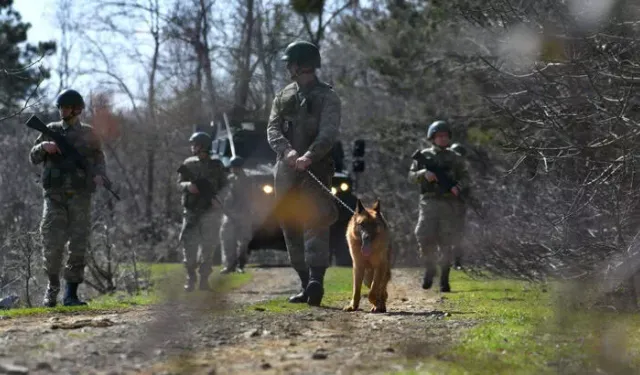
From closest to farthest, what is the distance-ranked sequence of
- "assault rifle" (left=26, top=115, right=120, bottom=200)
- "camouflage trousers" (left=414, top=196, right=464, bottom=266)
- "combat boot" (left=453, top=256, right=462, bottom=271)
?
1. "assault rifle" (left=26, top=115, right=120, bottom=200)
2. "camouflage trousers" (left=414, top=196, right=464, bottom=266)
3. "combat boot" (left=453, top=256, right=462, bottom=271)

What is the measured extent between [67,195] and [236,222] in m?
9.58

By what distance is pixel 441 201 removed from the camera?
50.1 feet

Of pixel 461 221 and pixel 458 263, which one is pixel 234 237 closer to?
pixel 458 263

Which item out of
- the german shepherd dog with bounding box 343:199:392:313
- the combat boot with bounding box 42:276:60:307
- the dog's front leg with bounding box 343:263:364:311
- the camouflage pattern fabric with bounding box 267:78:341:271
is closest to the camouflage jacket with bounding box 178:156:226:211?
the combat boot with bounding box 42:276:60:307

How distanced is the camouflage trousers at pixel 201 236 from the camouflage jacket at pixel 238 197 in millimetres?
3574

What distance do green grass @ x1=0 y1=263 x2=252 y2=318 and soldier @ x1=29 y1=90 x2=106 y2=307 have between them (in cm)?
46

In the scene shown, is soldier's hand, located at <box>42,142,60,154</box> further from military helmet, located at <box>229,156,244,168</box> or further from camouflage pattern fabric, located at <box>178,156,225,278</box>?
military helmet, located at <box>229,156,244,168</box>

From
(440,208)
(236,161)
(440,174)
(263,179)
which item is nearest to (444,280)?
(440,208)

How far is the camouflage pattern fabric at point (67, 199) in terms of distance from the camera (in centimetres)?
1187

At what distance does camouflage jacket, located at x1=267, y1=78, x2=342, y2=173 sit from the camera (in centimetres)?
1099

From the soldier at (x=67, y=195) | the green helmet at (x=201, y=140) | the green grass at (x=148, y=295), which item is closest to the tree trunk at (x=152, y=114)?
the green grass at (x=148, y=295)

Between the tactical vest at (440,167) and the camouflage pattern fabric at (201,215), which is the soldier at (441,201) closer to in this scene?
the tactical vest at (440,167)

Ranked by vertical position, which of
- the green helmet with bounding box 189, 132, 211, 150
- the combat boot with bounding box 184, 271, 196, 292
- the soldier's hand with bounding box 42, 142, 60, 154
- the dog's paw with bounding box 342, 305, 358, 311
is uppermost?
the green helmet with bounding box 189, 132, 211, 150

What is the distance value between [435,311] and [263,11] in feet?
72.1
